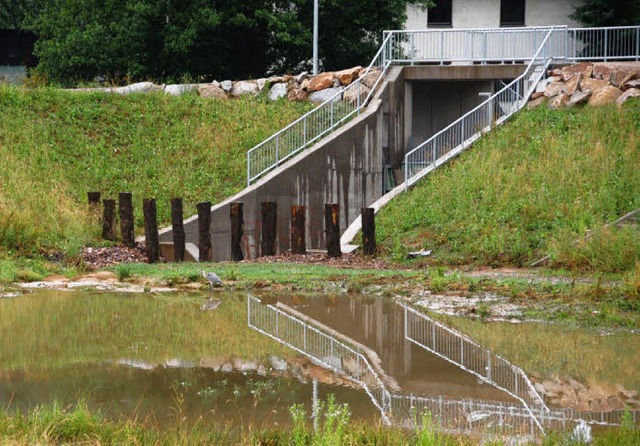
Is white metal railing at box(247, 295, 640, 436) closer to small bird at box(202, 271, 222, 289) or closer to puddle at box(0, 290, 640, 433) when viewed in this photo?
puddle at box(0, 290, 640, 433)

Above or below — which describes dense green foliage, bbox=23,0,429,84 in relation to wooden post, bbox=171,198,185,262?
above

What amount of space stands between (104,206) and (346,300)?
34.4 feet

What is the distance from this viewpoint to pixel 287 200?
108ft

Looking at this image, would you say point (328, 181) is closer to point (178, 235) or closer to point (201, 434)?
point (178, 235)

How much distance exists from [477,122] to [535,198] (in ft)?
22.4

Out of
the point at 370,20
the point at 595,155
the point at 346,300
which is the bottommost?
the point at 346,300

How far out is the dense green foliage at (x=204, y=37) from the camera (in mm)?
42000

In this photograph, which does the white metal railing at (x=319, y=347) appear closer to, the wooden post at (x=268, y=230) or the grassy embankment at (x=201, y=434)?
the grassy embankment at (x=201, y=434)

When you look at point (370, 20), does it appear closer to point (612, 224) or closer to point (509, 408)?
point (612, 224)

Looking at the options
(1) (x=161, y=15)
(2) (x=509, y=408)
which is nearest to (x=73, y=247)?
(2) (x=509, y=408)

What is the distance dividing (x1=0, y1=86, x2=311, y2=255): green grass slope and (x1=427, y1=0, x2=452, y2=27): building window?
11907 mm

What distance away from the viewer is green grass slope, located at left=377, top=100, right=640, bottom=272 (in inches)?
975

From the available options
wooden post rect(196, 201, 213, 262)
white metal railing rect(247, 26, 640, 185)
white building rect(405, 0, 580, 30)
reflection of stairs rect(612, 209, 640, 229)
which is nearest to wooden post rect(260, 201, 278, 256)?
wooden post rect(196, 201, 213, 262)

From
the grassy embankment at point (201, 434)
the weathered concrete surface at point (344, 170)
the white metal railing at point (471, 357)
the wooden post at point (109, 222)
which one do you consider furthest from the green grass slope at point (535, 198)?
the grassy embankment at point (201, 434)
